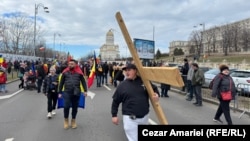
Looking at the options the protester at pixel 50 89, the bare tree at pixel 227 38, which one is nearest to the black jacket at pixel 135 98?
the protester at pixel 50 89

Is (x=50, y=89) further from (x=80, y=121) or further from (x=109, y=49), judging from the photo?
(x=109, y=49)

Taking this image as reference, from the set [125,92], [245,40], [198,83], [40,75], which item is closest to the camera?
[125,92]

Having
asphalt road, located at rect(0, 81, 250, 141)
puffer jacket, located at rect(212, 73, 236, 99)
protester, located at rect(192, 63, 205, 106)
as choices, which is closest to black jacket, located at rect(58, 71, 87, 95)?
asphalt road, located at rect(0, 81, 250, 141)

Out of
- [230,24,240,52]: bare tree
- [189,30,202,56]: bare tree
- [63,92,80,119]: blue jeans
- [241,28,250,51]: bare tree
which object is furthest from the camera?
[189,30,202,56]: bare tree

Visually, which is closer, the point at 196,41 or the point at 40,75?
the point at 40,75

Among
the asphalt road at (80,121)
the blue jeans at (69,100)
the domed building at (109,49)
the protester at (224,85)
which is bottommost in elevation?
the asphalt road at (80,121)

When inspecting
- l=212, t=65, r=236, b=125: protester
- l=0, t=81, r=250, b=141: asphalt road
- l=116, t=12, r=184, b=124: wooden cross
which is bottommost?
l=0, t=81, r=250, b=141: asphalt road

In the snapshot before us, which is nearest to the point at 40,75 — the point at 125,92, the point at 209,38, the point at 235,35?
the point at 125,92

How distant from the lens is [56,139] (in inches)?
268

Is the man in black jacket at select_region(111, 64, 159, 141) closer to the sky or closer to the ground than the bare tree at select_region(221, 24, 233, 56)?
closer to the ground

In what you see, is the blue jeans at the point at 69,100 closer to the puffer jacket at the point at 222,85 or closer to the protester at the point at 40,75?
the puffer jacket at the point at 222,85

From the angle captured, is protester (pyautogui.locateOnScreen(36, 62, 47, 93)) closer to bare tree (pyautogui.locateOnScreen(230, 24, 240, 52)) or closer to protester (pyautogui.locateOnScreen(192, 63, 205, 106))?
protester (pyautogui.locateOnScreen(192, 63, 205, 106))

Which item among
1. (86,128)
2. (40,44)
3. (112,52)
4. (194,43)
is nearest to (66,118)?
(86,128)

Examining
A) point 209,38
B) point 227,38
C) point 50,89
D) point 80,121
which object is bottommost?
point 80,121
